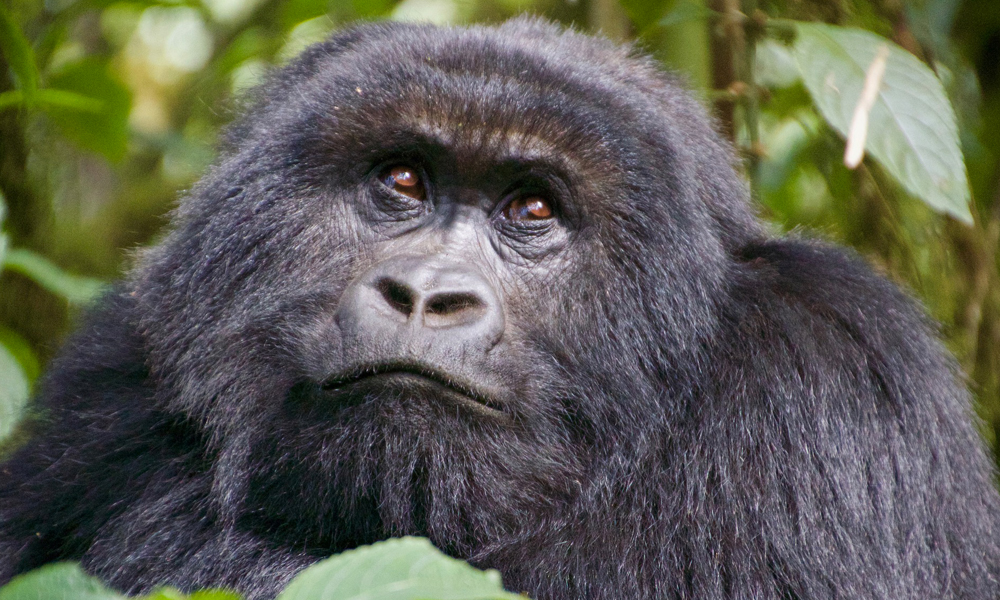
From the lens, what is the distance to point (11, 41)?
3.17 meters

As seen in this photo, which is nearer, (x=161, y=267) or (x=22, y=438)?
(x=161, y=267)

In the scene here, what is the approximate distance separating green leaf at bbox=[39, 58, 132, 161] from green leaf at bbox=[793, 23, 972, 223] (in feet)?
9.95

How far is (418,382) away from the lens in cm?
242

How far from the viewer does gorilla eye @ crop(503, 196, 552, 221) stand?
2.82m

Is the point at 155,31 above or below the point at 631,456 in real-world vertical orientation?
below

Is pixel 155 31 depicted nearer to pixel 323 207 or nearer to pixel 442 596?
pixel 323 207

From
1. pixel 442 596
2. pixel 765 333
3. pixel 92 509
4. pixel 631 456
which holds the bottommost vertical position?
pixel 92 509

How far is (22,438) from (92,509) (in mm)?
676

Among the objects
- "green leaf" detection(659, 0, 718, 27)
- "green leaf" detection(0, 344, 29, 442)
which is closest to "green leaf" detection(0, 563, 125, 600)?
"green leaf" detection(0, 344, 29, 442)

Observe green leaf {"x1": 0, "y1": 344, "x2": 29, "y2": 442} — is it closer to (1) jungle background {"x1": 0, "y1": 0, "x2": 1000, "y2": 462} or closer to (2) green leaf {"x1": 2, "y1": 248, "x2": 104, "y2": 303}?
(1) jungle background {"x1": 0, "y1": 0, "x2": 1000, "y2": 462}

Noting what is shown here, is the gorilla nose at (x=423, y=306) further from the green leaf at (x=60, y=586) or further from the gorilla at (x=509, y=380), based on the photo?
the green leaf at (x=60, y=586)

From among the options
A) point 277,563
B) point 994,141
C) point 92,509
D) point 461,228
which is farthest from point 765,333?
point 994,141

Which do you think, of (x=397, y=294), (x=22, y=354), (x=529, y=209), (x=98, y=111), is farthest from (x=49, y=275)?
(x=529, y=209)

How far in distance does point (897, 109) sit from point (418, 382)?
1709 millimetres
